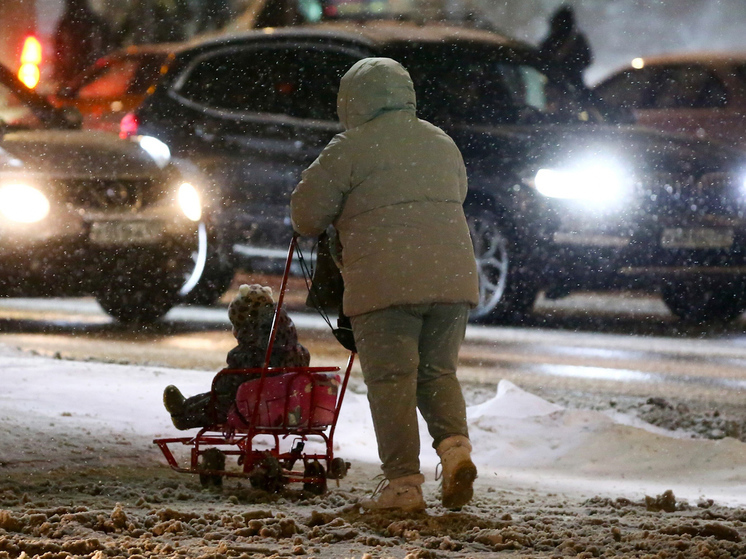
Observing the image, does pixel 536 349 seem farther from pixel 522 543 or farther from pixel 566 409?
pixel 522 543

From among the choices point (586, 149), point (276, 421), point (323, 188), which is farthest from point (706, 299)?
point (323, 188)

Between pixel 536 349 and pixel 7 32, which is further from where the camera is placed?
pixel 7 32

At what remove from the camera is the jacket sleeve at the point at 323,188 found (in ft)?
13.9

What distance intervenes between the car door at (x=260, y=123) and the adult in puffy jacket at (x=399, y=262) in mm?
4869

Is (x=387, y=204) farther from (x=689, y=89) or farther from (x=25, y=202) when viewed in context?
(x=689, y=89)

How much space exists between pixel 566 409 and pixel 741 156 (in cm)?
429

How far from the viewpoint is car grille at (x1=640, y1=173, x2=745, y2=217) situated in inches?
365

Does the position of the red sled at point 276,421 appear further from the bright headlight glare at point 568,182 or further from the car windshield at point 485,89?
the car windshield at point 485,89

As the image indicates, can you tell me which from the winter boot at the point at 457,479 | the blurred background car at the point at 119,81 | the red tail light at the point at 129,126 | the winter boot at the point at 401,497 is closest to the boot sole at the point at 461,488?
the winter boot at the point at 457,479

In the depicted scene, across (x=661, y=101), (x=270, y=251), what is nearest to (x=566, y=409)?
(x=270, y=251)

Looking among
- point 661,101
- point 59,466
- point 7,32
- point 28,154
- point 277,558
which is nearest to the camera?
point 277,558

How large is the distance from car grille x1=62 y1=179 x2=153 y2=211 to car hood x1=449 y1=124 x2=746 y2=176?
240 cm

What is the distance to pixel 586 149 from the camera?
30.1 feet

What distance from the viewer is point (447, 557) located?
3455 millimetres
